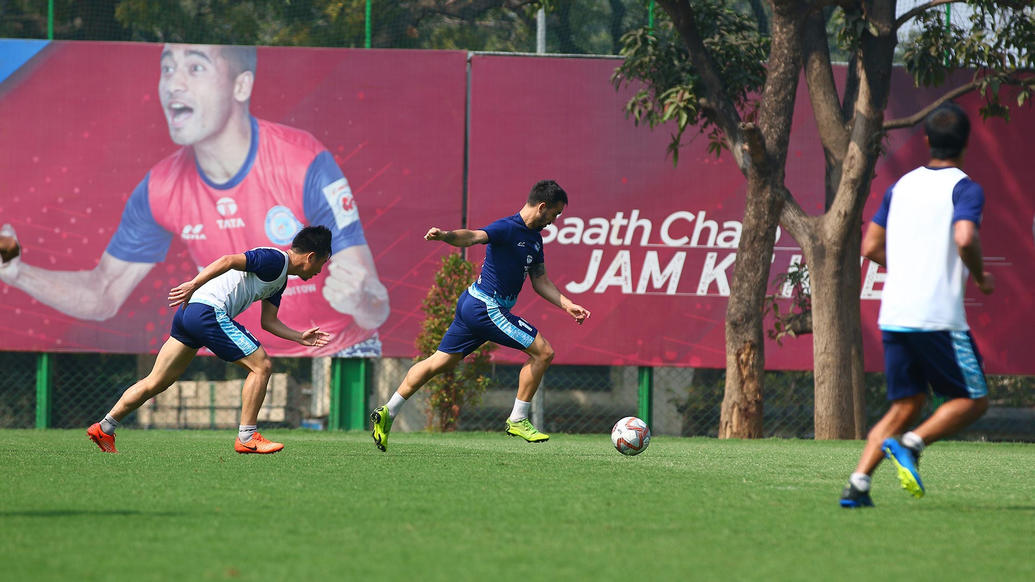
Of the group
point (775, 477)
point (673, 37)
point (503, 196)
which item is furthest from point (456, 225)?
point (775, 477)

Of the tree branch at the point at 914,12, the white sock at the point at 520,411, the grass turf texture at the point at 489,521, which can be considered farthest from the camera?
the tree branch at the point at 914,12

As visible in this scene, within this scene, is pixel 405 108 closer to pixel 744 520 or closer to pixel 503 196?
pixel 503 196

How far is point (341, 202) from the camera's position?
53.2 ft

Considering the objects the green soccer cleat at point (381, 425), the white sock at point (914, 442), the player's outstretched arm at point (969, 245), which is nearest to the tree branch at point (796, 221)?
the green soccer cleat at point (381, 425)

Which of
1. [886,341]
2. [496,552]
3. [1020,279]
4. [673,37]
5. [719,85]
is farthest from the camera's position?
[1020,279]

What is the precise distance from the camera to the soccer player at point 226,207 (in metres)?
16.1

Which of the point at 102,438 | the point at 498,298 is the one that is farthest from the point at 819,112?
the point at 102,438

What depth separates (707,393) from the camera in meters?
16.6

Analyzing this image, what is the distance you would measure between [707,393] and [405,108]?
5.62 meters

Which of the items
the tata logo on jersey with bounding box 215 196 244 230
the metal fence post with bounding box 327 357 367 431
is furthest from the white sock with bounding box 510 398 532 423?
the tata logo on jersey with bounding box 215 196 244 230

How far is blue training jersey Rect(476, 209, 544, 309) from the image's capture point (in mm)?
9508

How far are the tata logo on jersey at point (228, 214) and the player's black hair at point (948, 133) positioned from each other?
38.7 ft

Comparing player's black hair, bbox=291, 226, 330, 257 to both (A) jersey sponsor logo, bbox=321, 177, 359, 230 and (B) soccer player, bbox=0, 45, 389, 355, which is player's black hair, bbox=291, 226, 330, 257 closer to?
(B) soccer player, bbox=0, 45, 389, 355

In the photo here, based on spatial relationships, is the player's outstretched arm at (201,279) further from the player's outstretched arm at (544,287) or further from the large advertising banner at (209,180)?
the large advertising banner at (209,180)
